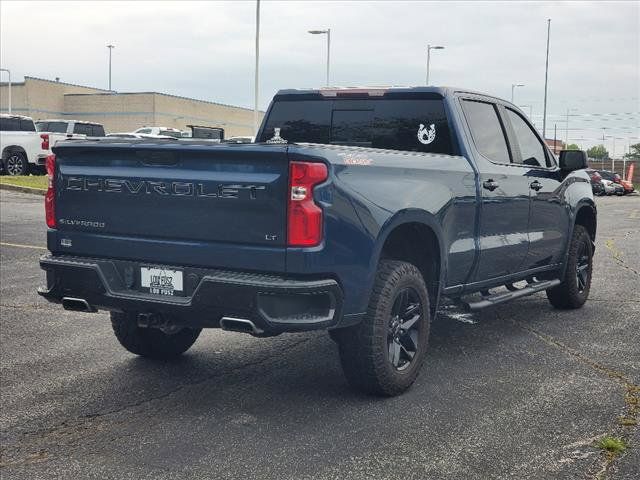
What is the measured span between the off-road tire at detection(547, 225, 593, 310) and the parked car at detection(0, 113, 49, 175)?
20.3 m

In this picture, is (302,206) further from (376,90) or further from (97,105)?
(97,105)

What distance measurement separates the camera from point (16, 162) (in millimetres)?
25703

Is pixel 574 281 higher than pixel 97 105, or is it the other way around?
Answer: pixel 97 105

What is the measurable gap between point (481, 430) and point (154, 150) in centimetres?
240

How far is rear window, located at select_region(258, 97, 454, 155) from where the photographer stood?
6.21 m

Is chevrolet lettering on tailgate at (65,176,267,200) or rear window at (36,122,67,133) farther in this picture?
rear window at (36,122,67,133)

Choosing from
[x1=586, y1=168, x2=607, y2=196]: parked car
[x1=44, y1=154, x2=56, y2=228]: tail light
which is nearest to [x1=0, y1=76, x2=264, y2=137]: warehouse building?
[x1=586, y1=168, x2=607, y2=196]: parked car

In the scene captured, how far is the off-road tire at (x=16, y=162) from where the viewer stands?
25656 mm

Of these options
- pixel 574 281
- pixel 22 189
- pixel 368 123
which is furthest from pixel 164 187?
pixel 22 189

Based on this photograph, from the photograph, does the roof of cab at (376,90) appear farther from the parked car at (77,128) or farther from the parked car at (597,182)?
the parked car at (597,182)

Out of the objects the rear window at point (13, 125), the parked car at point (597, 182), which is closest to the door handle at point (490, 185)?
the rear window at point (13, 125)

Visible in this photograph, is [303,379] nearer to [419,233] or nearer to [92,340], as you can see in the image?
[419,233]

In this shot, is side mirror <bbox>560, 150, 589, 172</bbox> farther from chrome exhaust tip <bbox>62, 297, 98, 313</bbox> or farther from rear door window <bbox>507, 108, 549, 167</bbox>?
chrome exhaust tip <bbox>62, 297, 98, 313</bbox>

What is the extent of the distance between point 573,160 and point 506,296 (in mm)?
1710
